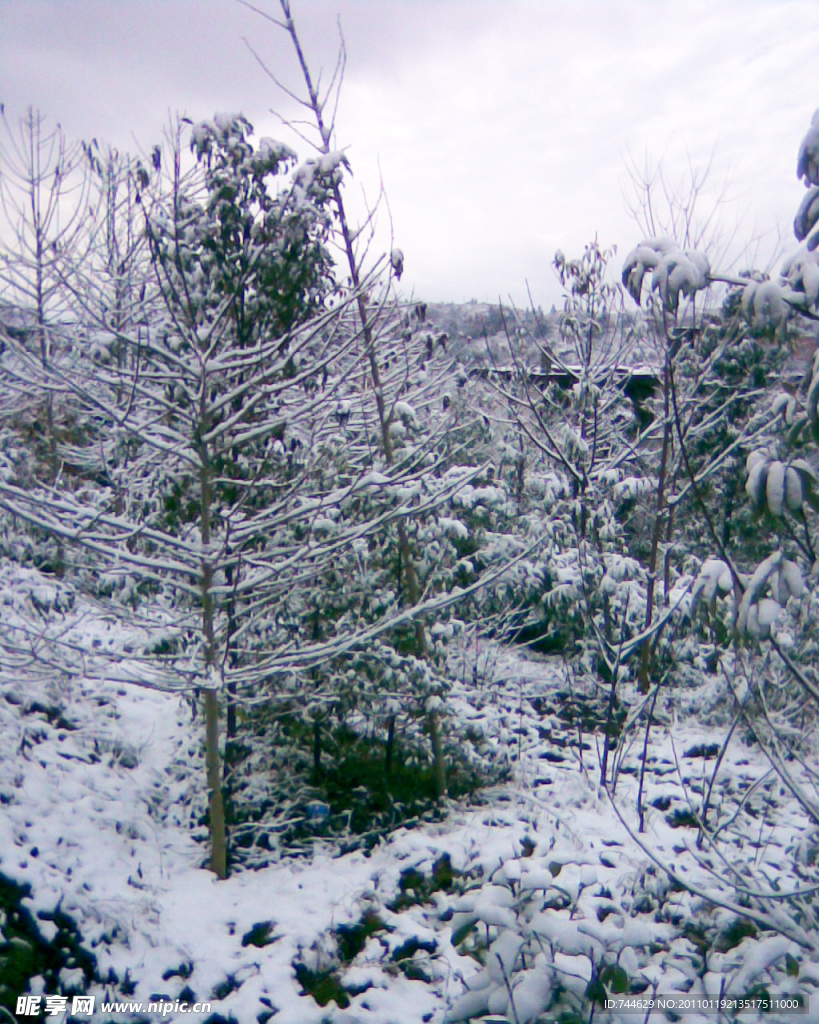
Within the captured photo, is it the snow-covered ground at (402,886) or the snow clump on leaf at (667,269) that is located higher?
the snow clump on leaf at (667,269)

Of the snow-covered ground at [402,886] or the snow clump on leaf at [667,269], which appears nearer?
the snow clump on leaf at [667,269]

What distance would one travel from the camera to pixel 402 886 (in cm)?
470

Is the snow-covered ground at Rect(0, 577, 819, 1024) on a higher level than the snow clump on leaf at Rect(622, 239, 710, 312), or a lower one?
lower

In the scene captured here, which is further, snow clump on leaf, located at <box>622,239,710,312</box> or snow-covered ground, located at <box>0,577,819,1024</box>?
snow-covered ground, located at <box>0,577,819,1024</box>

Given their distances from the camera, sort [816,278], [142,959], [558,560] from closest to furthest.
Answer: [816,278] < [142,959] < [558,560]

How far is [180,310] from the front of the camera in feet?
14.9

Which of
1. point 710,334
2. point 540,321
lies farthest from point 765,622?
point 710,334

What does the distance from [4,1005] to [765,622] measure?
4257 mm

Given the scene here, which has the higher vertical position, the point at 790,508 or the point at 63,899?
the point at 790,508

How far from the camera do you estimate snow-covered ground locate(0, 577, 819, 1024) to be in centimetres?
242

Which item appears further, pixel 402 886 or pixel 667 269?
Answer: pixel 402 886

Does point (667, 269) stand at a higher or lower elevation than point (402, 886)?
higher

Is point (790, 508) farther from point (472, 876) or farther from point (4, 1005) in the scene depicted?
point (4, 1005)

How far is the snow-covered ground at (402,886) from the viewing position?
2416mm
